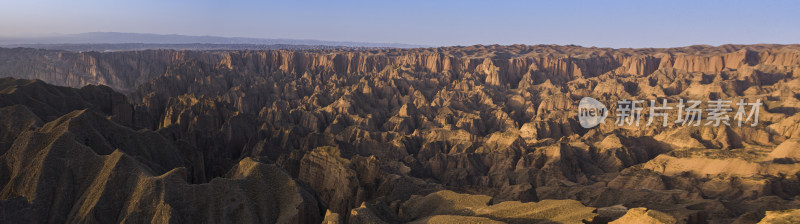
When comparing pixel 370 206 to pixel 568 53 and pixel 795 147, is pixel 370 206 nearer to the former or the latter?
pixel 795 147

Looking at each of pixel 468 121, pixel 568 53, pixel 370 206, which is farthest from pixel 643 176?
pixel 568 53

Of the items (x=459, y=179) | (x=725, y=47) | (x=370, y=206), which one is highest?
(x=725, y=47)

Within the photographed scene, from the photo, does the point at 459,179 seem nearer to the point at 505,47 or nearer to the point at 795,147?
the point at 795,147

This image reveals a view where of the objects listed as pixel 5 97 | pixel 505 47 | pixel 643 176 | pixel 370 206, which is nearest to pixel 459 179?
pixel 643 176

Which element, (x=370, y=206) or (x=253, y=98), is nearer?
(x=370, y=206)

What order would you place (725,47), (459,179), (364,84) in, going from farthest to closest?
(725,47) < (364,84) < (459,179)

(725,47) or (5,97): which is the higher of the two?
(725,47)

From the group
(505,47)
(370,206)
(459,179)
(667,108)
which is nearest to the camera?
(370,206)
